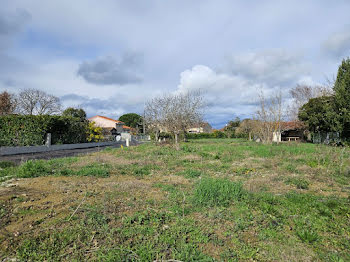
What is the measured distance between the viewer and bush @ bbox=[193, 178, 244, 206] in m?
3.76

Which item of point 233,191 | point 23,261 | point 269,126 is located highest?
point 269,126

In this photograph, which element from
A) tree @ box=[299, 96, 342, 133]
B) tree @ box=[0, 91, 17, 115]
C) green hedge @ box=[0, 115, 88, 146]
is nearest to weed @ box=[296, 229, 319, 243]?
green hedge @ box=[0, 115, 88, 146]

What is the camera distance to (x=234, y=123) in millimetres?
49500

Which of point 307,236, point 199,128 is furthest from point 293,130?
point 307,236

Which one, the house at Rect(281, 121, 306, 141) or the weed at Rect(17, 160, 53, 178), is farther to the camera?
the house at Rect(281, 121, 306, 141)

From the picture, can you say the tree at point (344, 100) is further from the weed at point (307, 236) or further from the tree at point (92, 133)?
the tree at point (92, 133)

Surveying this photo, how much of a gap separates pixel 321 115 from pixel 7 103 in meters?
39.5

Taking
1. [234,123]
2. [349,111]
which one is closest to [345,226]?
[349,111]

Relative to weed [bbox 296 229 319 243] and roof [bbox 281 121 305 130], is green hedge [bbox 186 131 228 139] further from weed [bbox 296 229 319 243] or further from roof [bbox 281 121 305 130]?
weed [bbox 296 229 319 243]

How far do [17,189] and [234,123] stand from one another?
4838 cm

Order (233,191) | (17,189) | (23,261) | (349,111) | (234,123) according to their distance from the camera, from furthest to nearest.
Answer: (234,123) → (349,111) → (17,189) → (233,191) → (23,261)

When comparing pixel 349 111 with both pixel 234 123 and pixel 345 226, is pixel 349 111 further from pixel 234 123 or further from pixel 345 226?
pixel 234 123

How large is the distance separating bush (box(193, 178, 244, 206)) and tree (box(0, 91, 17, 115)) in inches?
1304

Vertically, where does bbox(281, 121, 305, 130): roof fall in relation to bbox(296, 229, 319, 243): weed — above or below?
above
